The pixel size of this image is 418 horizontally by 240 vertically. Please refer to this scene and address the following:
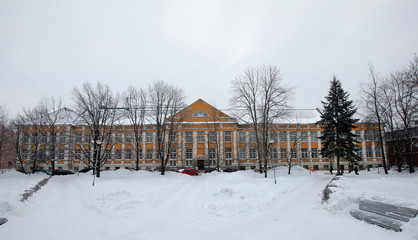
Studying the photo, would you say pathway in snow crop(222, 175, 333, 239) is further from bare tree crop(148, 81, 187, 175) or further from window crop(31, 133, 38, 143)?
window crop(31, 133, 38, 143)

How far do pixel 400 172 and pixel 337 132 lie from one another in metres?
7.69

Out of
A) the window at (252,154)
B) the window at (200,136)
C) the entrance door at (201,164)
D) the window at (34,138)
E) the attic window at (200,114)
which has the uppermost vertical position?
the attic window at (200,114)

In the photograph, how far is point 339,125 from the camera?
28.5 metres

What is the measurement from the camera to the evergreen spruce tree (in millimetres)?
27797

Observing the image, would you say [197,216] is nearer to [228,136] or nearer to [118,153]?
[228,136]

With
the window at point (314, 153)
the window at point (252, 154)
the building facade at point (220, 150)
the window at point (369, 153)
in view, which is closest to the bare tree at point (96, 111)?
the building facade at point (220, 150)

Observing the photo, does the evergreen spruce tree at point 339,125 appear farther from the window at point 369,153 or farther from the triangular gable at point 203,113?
the window at point 369,153

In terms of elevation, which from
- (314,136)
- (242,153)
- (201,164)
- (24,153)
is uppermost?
(314,136)

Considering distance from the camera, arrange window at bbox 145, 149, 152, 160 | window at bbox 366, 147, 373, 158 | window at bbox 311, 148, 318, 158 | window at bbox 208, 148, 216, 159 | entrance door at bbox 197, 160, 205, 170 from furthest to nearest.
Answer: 1. window at bbox 311, 148, 318, 158
2. window at bbox 366, 147, 373, 158
3. window at bbox 145, 149, 152, 160
4. window at bbox 208, 148, 216, 159
5. entrance door at bbox 197, 160, 205, 170

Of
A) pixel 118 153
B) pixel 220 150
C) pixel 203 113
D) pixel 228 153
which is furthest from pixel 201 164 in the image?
pixel 118 153

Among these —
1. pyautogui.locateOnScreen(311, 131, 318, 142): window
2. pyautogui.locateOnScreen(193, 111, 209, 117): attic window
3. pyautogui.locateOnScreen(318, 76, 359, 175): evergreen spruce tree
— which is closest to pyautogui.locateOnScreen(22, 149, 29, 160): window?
pyautogui.locateOnScreen(193, 111, 209, 117): attic window

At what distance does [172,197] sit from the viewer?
14227 mm

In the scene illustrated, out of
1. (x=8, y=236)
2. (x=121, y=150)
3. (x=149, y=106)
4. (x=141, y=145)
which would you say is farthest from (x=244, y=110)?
(x=121, y=150)

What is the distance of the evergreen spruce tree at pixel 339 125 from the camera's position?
27.8m
